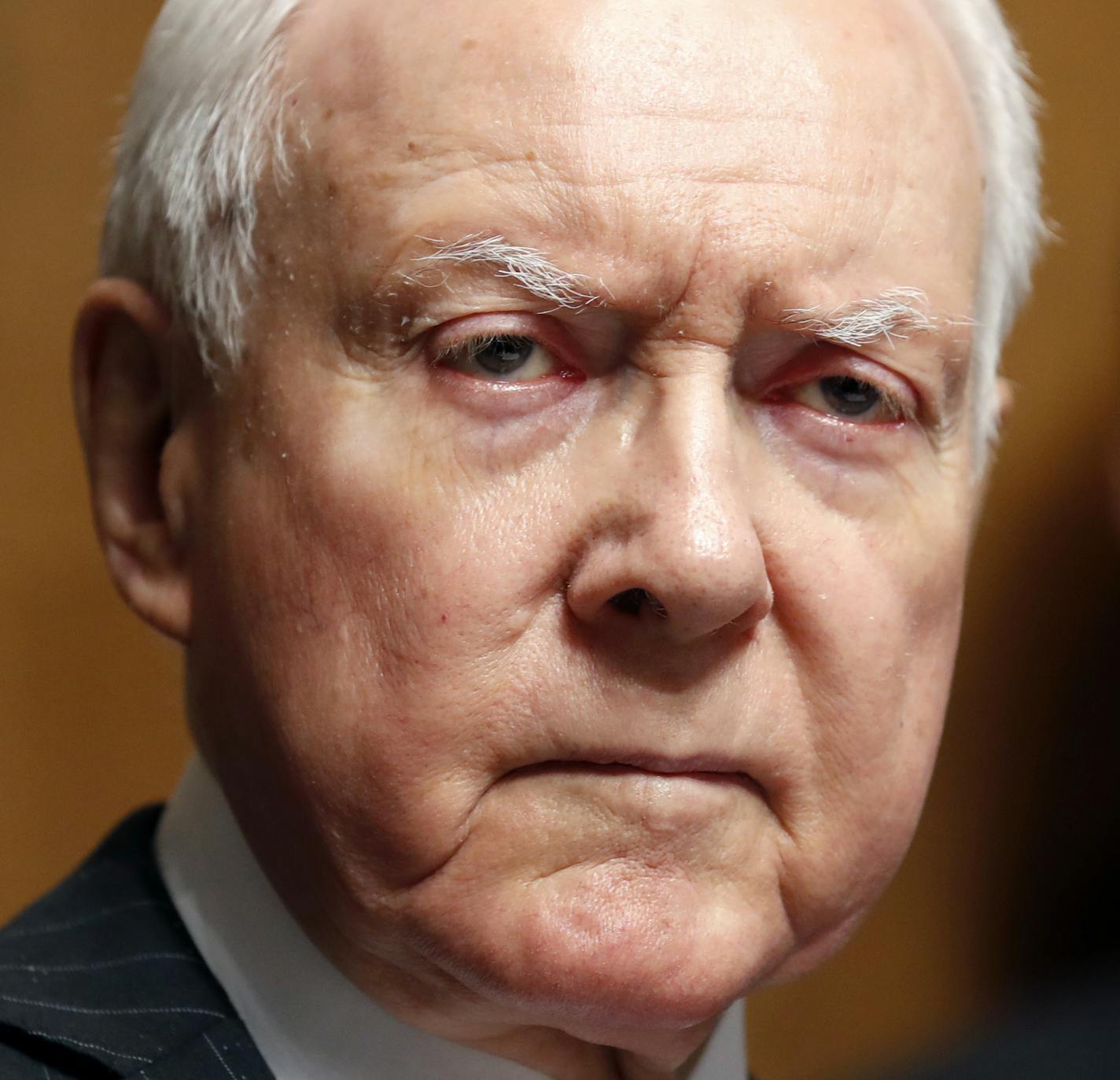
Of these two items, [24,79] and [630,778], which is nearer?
[630,778]

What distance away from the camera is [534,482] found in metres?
1.06

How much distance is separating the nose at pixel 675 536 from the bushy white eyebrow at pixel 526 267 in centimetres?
9

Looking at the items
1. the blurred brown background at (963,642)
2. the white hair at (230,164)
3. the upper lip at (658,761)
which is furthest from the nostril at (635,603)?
the blurred brown background at (963,642)

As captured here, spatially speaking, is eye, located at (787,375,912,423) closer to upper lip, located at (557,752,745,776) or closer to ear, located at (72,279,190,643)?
upper lip, located at (557,752,745,776)

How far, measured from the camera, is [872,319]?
112cm

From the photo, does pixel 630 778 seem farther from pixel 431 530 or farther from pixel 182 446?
pixel 182 446

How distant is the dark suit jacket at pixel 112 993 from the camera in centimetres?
112

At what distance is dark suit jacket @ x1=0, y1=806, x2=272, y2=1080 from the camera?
1.12 metres

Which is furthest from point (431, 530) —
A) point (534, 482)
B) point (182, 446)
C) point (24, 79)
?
point (24, 79)

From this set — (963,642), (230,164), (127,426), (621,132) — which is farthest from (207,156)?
(963,642)

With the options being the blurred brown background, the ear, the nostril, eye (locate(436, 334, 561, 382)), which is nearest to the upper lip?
the nostril

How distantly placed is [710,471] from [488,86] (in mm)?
324

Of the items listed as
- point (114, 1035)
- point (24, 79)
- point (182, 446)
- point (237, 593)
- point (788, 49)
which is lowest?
point (114, 1035)

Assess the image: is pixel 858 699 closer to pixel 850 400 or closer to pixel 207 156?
pixel 850 400
